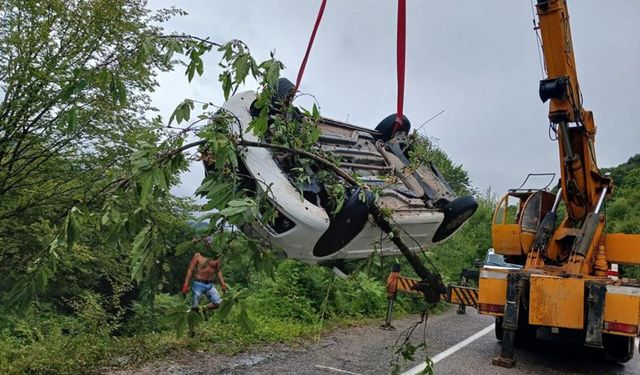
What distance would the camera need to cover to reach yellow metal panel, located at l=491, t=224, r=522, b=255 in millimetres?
7902

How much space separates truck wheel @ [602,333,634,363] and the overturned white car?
13.8 ft

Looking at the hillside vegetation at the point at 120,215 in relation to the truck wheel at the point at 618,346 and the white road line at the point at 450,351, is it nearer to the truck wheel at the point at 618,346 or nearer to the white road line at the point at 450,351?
the white road line at the point at 450,351

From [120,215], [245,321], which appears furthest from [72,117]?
[245,321]

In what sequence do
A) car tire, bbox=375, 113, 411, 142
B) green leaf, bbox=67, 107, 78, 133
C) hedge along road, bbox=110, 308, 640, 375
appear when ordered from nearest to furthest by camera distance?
green leaf, bbox=67, 107, 78, 133, car tire, bbox=375, 113, 411, 142, hedge along road, bbox=110, 308, 640, 375

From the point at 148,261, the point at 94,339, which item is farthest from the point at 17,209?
the point at 148,261

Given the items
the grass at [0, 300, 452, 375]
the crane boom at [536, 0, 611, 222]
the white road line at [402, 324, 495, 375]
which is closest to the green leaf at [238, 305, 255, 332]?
the grass at [0, 300, 452, 375]

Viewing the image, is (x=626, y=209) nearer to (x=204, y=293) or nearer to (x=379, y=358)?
(x=379, y=358)

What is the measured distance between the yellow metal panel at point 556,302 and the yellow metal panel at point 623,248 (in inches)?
68.6

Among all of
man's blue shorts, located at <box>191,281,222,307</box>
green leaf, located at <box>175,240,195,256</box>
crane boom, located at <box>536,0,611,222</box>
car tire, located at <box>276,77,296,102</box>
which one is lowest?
man's blue shorts, located at <box>191,281,222,307</box>

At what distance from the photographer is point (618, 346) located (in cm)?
685

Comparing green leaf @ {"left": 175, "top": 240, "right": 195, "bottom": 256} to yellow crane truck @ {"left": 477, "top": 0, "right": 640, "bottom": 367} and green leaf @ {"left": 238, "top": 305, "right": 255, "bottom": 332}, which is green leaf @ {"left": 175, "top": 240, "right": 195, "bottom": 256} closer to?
green leaf @ {"left": 238, "top": 305, "right": 255, "bottom": 332}

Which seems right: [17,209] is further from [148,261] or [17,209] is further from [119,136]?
[148,261]

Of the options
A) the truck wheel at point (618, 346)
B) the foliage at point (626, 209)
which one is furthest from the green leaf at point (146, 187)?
the foliage at point (626, 209)

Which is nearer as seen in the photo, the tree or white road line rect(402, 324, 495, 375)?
white road line rect(402, 324, 495, 375)
